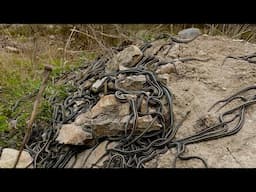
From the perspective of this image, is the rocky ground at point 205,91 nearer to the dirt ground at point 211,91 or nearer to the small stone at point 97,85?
the dirt ground at point 211,91

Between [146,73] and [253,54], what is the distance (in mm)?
917

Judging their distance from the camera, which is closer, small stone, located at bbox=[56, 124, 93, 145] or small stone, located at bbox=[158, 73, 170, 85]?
small stone, located at bbox=[56, 124, 93, 145]

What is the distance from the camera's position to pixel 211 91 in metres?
2.87

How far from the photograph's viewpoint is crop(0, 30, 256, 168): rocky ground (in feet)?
7.38

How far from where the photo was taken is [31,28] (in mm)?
6164

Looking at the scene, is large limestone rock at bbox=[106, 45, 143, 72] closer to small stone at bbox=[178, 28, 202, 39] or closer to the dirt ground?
the dirt ground

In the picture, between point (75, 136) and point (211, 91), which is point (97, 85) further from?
point (211, 91)

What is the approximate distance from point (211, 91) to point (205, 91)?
0.04 m

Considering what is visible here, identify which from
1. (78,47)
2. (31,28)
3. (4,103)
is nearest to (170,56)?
(4,103)

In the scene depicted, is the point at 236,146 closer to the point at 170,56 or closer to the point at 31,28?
the point at 170,56

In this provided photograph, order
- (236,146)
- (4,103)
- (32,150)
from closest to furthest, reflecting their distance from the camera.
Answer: (236,146) < (32,150) < (4,103)

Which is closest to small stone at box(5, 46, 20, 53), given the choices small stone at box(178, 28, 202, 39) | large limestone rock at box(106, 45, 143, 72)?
large limestone rock at box(106, 45, 143, 72)

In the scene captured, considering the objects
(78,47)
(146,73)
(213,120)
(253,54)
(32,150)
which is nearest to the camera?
(213,120)

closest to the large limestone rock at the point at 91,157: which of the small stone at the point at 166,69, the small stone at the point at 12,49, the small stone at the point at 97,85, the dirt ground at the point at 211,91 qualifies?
the dirt ground at the point at 211,91
